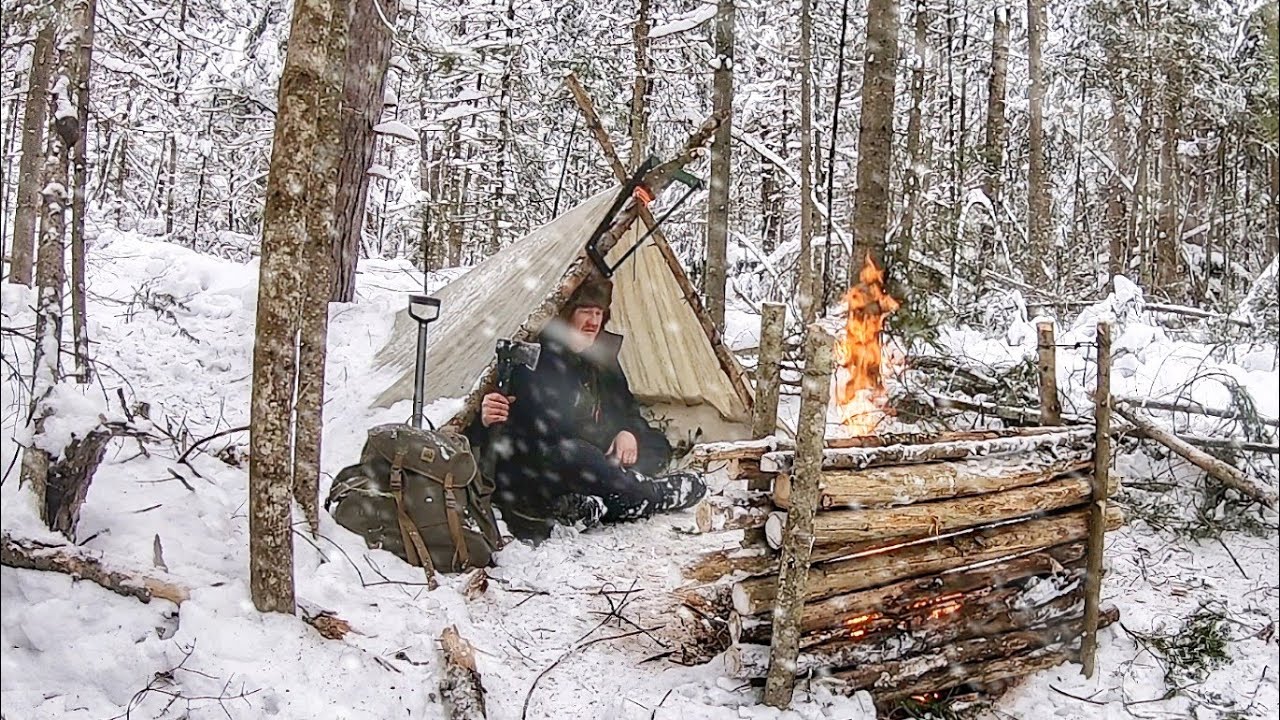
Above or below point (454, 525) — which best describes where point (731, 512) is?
above

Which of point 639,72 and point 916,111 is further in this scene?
point 916,111

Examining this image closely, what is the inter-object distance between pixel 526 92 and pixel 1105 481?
28.2 feet

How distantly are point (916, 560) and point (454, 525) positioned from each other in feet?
6.90

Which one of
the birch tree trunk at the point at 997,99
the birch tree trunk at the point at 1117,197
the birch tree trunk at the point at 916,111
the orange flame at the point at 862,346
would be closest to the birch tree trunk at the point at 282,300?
the orange flame at the point at 862,346

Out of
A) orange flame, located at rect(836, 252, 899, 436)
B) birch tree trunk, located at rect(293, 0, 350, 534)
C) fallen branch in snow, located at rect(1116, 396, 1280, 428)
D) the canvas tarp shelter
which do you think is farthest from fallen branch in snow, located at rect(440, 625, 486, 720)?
fallen branch in snow, located at rect(1116, 396, 1280, 428)

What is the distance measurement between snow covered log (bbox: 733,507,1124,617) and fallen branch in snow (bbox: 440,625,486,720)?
1.03 meters

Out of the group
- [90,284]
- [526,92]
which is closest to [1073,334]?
[526,92]

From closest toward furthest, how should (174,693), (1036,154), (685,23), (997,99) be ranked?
1. (174,693)
2. (685,23)
3. (997,99)
4. (1036,154)

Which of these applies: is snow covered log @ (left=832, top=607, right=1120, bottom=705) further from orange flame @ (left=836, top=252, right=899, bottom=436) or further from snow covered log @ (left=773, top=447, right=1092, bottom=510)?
orange flame @ (left=836, top=252, right=899, bottom=436)

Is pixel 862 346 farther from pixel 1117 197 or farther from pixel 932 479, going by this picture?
pixel 1117 197

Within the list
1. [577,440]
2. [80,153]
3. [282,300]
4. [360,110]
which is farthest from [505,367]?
[360,110]

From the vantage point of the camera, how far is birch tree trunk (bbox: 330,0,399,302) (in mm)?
7016

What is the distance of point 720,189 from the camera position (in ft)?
29.9

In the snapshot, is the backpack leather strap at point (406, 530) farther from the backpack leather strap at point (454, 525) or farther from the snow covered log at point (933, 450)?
the snow covered log at point (933, 450)
